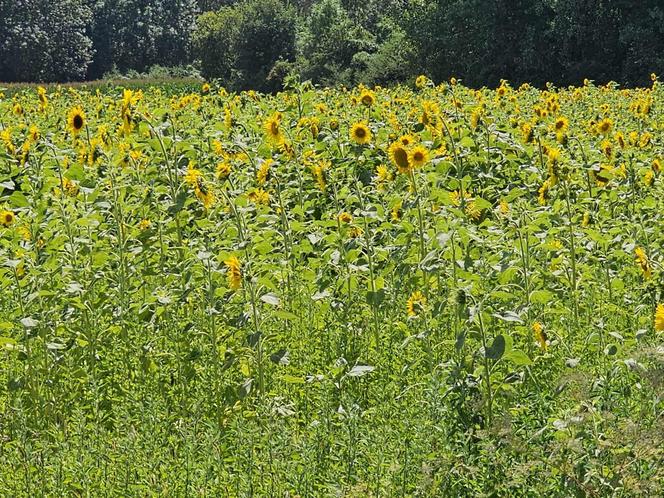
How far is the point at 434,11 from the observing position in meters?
29.2

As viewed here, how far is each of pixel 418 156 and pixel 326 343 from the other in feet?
2.77

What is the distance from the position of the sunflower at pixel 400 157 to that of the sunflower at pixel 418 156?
0.8 inches

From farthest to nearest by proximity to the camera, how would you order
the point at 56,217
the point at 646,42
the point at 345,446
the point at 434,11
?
the point at 434,11, the point at 646,42, the point at 56,217, the point at 345,446

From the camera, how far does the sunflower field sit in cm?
307

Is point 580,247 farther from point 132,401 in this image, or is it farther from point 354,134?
point 132,401

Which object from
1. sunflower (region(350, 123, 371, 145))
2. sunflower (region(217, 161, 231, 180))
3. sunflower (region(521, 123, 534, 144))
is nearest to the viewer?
sunflower (region(217, 161, 231, 180))

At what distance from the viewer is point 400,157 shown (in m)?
4.23

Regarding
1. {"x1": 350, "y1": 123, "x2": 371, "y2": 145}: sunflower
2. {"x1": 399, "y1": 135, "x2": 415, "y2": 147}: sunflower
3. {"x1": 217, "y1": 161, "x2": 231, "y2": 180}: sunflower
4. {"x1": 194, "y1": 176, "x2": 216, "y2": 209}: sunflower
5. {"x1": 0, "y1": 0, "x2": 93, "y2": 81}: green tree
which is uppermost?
{"x1": 399, "y1": 135, "x2": 415, "y2": 147}: sunflower

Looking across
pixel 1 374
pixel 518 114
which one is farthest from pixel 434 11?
pixel 1 374

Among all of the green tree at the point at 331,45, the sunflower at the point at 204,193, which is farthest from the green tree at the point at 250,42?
the sunflower at the point at 204,193

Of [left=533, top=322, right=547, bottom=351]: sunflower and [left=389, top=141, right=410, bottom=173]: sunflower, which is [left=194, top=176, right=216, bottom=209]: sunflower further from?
[left=533, top=322, right=547, bottom=351]: sunflower

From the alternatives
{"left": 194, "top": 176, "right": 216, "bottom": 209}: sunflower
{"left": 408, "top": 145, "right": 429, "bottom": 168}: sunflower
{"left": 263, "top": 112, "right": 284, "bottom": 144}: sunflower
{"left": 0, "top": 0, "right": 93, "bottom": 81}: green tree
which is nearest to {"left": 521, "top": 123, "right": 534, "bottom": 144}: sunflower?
{"left": 263, "top": 112, "right": 284, "bottom": 144}: sunflower

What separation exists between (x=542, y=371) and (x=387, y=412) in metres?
0.64

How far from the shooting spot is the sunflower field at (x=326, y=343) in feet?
10.1
